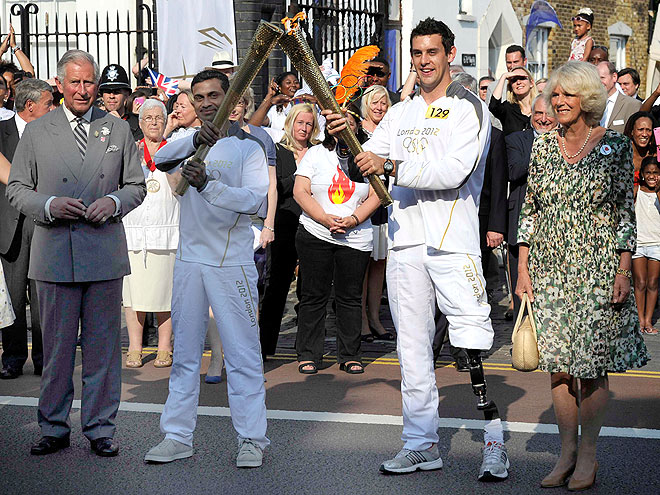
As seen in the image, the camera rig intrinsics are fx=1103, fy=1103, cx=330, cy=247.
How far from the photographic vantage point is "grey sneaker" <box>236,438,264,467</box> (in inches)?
239

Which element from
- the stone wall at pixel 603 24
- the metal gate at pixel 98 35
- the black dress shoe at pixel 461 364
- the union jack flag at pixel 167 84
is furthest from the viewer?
the stone wall at pixel 603 24

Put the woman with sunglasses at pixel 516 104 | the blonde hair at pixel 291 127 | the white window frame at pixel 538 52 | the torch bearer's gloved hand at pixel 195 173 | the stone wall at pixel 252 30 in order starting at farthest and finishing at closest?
the white window frame at pixel 538 52 < the stone wall at pixel 252 30 < the woman with sunglasses at pixel 516 104 < the blonde hair at pixel 291 127 < the torch bearer's gloved hand at pixel 195 173

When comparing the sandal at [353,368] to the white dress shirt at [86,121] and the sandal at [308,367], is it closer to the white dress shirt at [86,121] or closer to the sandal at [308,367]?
the sandal at [308,367]

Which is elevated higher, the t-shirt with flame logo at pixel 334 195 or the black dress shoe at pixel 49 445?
the t-shirt with flame logo at pixel 334 195

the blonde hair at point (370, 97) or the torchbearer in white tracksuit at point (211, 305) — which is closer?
the torchbearer in white tracksuit at point (211, 305)

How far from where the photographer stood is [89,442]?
6.64 meters

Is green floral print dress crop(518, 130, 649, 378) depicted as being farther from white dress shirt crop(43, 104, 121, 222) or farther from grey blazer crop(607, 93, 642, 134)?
grey blazer crop(607, 93, 642, 134)

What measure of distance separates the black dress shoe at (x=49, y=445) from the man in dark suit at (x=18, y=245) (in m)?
2.24

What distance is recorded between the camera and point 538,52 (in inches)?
867

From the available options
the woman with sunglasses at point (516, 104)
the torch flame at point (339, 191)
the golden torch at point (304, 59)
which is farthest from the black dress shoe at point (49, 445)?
the woman with sunglasses at point (516, 104)

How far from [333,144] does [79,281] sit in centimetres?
303

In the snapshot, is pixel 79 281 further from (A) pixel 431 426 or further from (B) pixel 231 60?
(B) pixel 231 60

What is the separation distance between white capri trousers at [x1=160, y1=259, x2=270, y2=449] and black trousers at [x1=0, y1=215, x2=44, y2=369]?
2748 mm

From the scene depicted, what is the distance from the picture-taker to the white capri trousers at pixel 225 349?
20.4 feet
